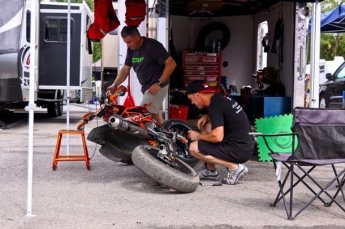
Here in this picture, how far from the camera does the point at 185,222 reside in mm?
5305

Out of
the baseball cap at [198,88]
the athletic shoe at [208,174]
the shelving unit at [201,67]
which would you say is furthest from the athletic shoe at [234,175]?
the shelving unit at [201,67]

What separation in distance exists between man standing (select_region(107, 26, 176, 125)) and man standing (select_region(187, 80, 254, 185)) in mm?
1147

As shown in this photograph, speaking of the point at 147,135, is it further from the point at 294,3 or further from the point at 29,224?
the point at 294,3

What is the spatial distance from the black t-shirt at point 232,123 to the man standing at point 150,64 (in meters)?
1.34

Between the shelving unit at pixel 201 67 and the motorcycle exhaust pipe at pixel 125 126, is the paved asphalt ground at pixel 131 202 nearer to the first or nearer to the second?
the motorcycle exhaust pipe at pixel 125 126

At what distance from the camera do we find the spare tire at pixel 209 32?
11938mm

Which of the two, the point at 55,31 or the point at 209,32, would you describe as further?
the point at 55,31

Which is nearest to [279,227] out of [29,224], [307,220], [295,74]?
[307,220]

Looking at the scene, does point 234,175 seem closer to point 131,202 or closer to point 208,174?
point 208,174

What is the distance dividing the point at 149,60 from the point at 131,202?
241 cm

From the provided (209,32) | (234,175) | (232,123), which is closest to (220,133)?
(232,123)

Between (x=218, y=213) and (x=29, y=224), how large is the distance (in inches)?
68.3

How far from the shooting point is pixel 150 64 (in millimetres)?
7871

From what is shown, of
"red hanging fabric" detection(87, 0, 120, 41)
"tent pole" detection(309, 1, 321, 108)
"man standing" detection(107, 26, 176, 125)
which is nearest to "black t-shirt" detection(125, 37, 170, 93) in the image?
"man standing" detection(107, 26, 176, 125)
